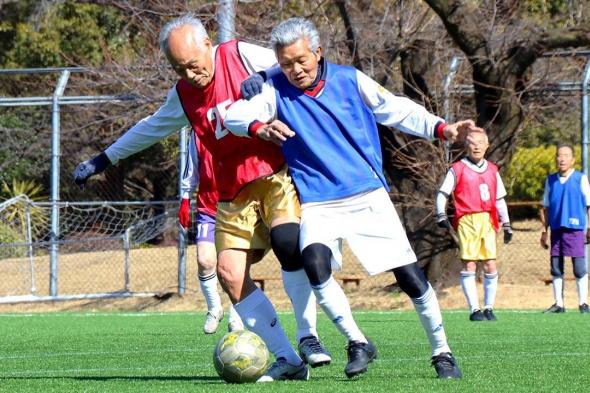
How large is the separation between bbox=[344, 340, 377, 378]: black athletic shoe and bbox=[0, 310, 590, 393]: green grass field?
71 millimetres

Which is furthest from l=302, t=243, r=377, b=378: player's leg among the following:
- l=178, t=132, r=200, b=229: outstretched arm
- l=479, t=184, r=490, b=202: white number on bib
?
l=479, t=184, r=490, b=202: white number on bib

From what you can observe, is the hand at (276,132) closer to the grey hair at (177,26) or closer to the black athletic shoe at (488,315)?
the grey hair at (177,26)

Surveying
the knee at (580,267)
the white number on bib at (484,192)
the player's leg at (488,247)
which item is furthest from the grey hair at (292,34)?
the knee at (580,267)

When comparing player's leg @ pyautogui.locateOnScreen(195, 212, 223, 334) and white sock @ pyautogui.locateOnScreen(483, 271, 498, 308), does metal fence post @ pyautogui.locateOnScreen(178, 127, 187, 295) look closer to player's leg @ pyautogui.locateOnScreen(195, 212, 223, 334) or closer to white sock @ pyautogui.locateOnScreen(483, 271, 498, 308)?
white sock @ pyautogui.locateOnScreen(483, 271, 498, 308)

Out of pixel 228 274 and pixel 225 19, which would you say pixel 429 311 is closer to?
pixel 228 274

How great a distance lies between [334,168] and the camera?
6199mm

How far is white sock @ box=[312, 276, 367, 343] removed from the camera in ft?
20.3

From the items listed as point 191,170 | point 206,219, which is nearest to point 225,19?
point 191,170

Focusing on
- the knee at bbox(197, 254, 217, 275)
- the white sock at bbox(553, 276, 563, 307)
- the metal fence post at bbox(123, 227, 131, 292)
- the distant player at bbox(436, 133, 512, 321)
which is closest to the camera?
the knee at bbox(197, 254, 217, 275)

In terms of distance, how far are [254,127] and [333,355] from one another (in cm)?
278

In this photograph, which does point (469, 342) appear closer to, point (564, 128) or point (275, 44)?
point (275, 44)

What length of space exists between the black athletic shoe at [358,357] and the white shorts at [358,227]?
41 cm

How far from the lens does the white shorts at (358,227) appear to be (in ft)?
20.2

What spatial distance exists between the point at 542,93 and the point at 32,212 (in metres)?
8.27
